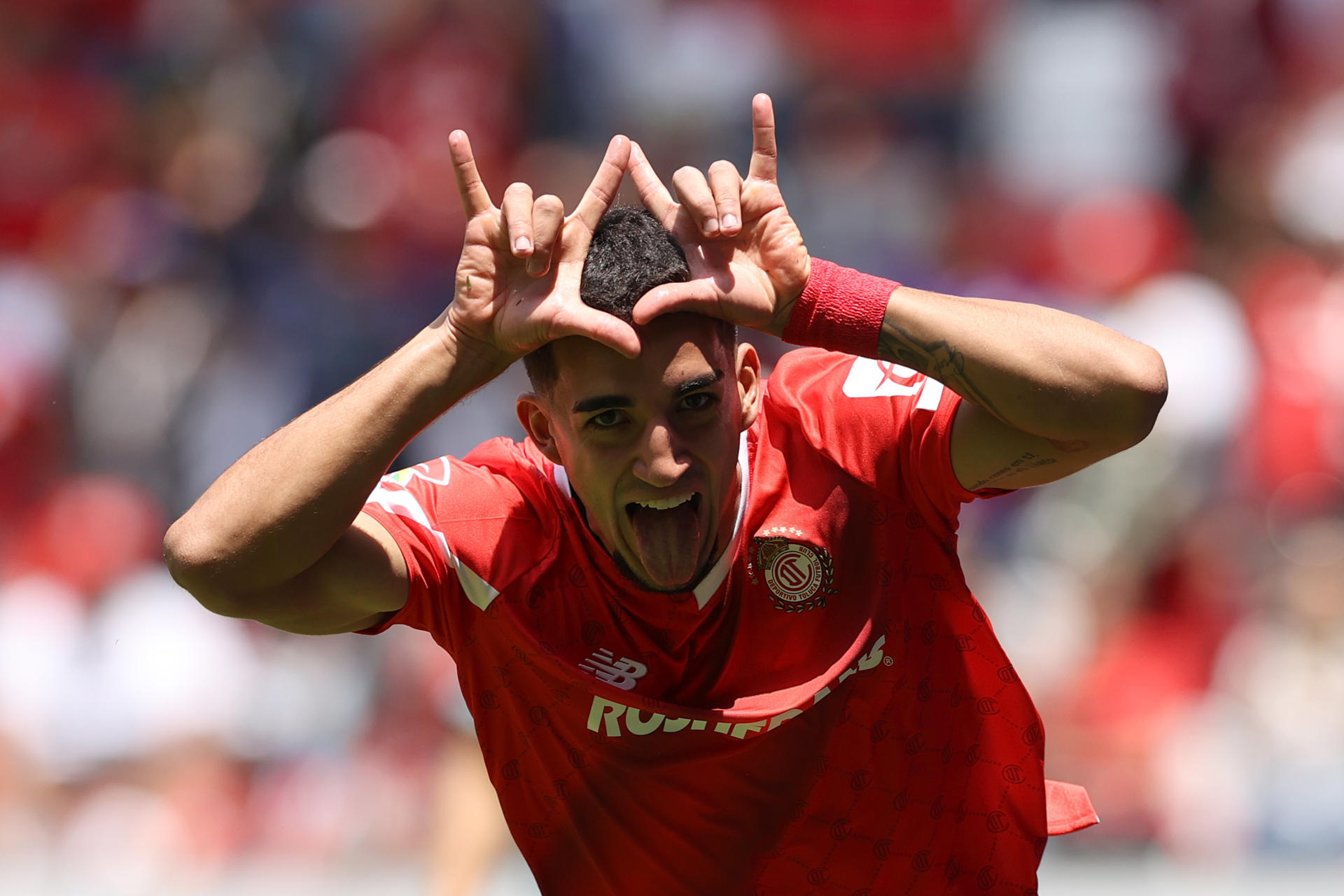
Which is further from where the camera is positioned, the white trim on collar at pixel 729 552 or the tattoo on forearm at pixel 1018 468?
the white trim on collar at pixel 729 552

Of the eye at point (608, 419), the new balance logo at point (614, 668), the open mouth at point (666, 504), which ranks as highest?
the eye at point (608, 419)

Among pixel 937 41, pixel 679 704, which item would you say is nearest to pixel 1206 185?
pixel 937 41

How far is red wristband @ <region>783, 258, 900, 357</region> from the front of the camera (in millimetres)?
2760

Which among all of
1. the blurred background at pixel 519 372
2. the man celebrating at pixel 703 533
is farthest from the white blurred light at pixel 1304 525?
the man celebrating at pixel 703 533

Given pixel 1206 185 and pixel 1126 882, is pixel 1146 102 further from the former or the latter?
pixel 1126 882

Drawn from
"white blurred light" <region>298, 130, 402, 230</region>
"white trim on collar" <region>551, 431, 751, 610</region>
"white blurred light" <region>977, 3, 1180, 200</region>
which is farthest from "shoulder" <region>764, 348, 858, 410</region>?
"white blurred light" <region>298, 130, 402, 230</region>

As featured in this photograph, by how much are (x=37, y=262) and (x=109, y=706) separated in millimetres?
2550

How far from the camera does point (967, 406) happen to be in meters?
2.86

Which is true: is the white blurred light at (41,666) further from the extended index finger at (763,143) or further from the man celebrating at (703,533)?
the extended index finger at (763,143)

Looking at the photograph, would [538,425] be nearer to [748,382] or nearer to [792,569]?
[748,382]

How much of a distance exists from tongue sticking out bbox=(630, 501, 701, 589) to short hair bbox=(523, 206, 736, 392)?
319 millimetres

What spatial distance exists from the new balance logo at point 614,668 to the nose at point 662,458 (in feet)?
1.41

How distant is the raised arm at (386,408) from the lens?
2734 millimetres

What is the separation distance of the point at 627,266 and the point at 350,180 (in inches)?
217
